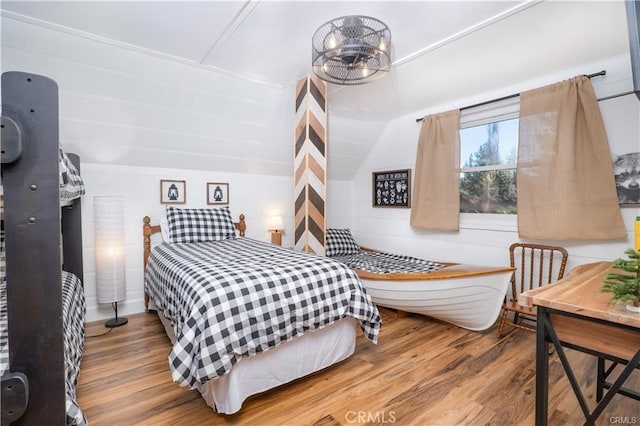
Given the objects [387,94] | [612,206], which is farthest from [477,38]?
[612,206]

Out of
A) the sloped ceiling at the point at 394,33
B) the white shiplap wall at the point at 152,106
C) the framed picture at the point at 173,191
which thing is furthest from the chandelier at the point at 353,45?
the framed picture at the point at 173,191

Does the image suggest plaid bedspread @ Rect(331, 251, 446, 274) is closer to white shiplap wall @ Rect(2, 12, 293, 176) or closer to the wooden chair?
the wooden chair

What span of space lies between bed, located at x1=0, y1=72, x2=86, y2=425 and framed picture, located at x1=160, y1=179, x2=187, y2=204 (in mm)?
2644

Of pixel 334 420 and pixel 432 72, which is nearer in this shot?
pixel 334 420

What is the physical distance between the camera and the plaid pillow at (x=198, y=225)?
2963mm

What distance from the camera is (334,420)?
1540 mm

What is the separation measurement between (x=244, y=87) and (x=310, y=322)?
7.22 feet

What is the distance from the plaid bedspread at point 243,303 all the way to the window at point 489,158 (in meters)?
1.89

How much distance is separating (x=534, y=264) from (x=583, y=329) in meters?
1.91

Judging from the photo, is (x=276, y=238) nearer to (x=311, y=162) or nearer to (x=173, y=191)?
(x=311, y=162)

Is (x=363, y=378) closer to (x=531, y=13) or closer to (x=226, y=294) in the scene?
(x=226, y=294)

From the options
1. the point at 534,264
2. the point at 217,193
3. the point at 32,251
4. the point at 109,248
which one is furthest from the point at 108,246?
the point at 534,264

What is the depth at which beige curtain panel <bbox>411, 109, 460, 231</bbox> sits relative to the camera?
324cm

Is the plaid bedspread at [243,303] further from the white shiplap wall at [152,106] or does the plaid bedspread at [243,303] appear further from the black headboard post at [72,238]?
the white shiplap wall at [152,106]
